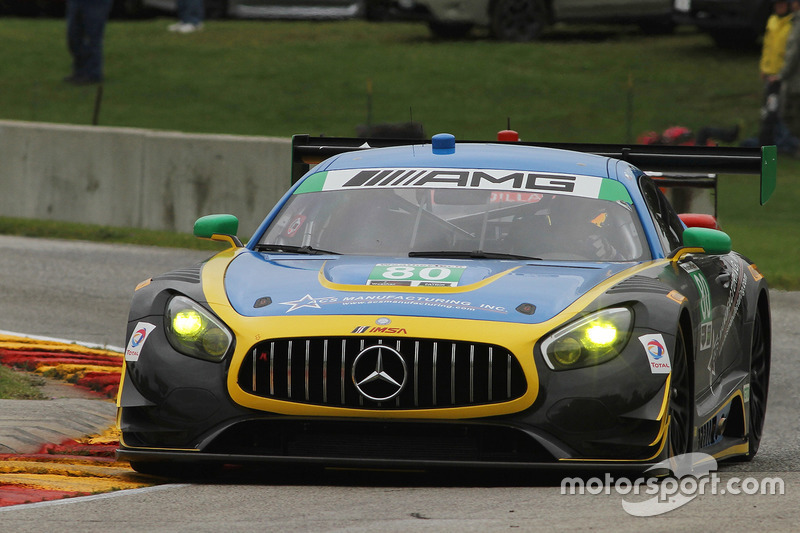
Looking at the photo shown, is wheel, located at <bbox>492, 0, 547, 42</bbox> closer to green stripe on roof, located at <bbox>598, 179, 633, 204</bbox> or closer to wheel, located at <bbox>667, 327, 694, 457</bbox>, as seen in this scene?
green stripe on roof, located at <bbox>598, 179, 633, 204</bbox>

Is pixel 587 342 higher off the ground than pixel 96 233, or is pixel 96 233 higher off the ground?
pixel 587 342

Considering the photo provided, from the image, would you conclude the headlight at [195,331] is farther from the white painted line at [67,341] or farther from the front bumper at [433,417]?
the white painted line at [67,341]

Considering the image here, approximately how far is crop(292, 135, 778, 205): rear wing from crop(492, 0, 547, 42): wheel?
18.3 m

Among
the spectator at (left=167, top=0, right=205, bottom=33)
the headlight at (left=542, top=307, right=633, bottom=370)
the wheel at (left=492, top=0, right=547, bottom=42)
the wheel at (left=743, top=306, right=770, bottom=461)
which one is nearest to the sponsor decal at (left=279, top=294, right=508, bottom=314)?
the headlight at (left=542, top=307, right=633, bottom=370)

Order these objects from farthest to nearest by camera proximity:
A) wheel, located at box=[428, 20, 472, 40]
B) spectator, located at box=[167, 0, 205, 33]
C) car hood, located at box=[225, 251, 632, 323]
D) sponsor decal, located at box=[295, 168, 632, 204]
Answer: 1. spectator, located at box=[167, 0, 205, 33]
2. wheel, located at box=[428, 20, 472, 40]
3. sponsor decal, located at box=[295, 168, 632, 204]
4. car hood, located at box=[225, 251, 632, 323]

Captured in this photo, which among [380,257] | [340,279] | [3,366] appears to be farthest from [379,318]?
[3,366]

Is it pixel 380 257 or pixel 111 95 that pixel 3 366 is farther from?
pixel 111 95

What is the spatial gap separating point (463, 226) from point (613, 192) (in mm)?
758

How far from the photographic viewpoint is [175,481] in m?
6.38

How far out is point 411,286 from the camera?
253 inches

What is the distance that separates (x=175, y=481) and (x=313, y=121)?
1735 cm

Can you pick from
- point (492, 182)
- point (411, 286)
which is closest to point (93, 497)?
point (411, 286)

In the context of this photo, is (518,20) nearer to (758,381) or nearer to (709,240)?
(758,381)

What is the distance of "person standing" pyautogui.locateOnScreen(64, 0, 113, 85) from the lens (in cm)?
2486
